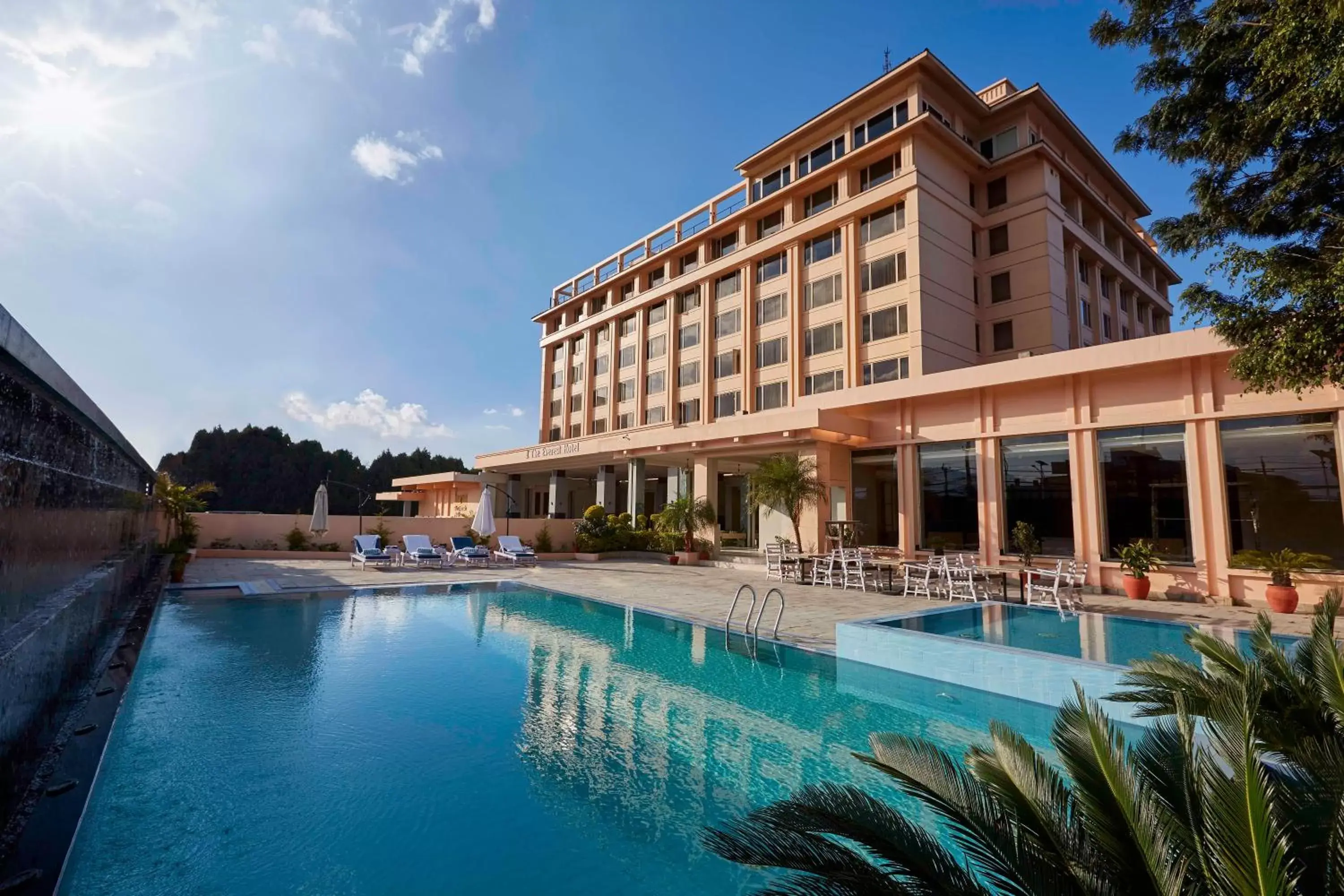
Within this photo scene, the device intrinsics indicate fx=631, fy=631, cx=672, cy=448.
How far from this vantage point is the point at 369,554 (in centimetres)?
1919

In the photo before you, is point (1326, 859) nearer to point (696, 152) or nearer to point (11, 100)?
point (11, 100)

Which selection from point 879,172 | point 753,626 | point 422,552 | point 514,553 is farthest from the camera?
point 879,172

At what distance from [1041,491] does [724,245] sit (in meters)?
20.4

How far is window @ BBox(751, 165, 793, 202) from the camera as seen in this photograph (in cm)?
2825

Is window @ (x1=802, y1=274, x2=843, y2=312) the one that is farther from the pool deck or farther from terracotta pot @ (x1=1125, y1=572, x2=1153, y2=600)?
terracotta pot @ (x1=1125, y1=572, x2=1153, y2=600)

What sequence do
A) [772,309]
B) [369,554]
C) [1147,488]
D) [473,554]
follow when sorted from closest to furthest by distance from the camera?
[1147,488] → [369,554] → [473,554] → [772,309]

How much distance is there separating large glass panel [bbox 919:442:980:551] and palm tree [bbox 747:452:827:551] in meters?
2.81

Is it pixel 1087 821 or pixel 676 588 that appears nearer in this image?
pixel 1087 821

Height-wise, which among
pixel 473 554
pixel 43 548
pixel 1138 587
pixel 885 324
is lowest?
pixel 1138 587

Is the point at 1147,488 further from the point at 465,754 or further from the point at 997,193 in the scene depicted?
the point at 997,193

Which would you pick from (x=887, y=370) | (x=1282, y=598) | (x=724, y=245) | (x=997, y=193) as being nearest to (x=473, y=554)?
(x=887, y=370)

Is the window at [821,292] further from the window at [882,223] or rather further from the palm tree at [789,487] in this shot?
the palm tree at [789,487]

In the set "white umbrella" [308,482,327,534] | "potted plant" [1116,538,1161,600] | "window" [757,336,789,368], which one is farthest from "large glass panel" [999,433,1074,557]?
"white umbrella" [308,482,327,534]

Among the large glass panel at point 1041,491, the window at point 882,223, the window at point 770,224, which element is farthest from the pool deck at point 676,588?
the window at point 770,224
